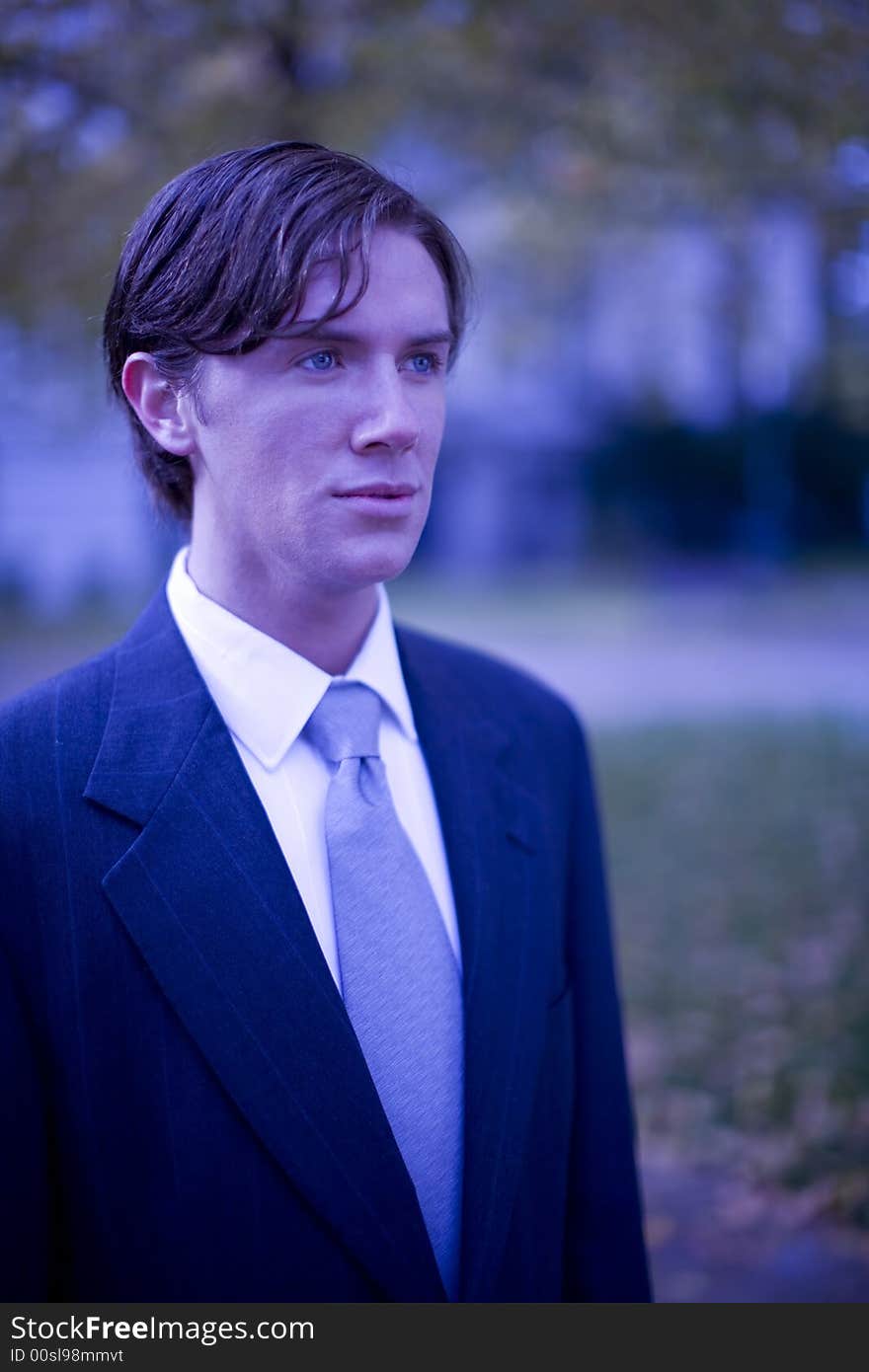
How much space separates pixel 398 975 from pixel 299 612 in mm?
602

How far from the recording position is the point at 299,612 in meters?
1.84

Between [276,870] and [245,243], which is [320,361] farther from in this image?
[276,870]

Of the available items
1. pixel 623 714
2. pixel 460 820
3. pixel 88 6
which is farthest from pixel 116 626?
pixel 460 820

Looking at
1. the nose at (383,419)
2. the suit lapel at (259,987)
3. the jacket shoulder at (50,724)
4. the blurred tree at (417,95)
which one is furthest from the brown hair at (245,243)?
the blurred tree at (417,95)

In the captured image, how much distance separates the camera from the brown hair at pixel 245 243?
5.41 ft

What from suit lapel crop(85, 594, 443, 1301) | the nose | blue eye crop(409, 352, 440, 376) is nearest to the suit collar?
suit lapel crop(85, 594, 443, 1301)

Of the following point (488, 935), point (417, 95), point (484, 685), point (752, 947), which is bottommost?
point (488, 935)

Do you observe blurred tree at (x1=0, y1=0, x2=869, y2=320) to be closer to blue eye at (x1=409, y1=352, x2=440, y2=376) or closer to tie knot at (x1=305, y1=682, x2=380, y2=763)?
blue eye at (x1=409, y1=352, x2=440, y2=376)

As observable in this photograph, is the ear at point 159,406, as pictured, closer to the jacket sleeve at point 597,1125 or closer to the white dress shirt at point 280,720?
the white dress shirt at point 280,720

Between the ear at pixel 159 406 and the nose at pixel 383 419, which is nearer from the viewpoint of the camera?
the nose at pixel 383 419

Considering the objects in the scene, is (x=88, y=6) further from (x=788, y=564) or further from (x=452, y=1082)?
(x=788, y=564)

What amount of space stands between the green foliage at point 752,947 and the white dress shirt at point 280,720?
10.2 ft

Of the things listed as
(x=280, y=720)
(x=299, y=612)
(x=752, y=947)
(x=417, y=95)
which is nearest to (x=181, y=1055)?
Result: (x=280, y=720)

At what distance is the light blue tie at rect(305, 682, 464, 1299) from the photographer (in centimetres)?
170
